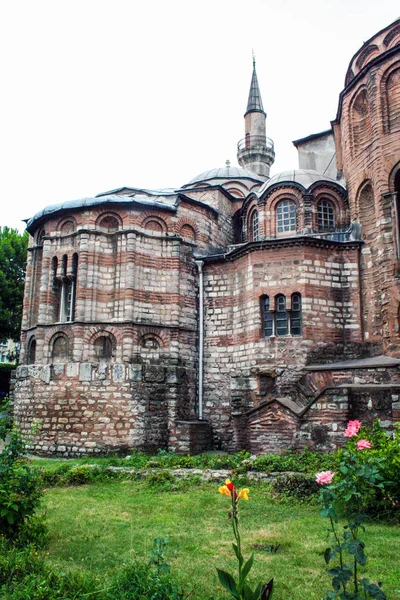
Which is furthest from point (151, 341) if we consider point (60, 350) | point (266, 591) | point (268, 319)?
point (266, 591)

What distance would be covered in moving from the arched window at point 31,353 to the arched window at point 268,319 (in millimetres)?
8300

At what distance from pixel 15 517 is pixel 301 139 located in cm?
2034

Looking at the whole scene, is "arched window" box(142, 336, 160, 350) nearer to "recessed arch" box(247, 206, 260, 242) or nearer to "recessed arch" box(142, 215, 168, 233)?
"recessed arch" box(142, 215, 168, 233)

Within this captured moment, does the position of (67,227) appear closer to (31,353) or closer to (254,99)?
(31,353)

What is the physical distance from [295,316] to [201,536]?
9.91 metres

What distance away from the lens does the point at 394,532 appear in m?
7.17

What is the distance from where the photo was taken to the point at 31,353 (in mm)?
18766

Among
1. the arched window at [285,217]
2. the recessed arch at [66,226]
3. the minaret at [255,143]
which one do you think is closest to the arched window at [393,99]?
the arched window at [285,217]

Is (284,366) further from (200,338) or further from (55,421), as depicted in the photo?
(55,421)

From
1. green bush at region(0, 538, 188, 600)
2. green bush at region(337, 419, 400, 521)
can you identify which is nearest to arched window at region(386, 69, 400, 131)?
green bush at region(337, 419, 400, 521)

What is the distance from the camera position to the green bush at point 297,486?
934 centimetres

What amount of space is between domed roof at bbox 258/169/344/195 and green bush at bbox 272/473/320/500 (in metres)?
11.2

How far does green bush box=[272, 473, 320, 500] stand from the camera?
9.34 m

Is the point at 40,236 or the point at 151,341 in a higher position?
the point at 40,236
